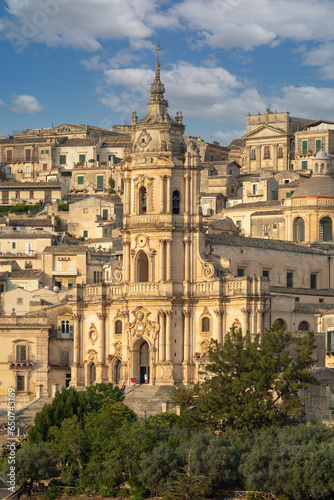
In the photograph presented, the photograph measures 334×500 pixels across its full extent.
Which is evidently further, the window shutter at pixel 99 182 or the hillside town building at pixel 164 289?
the window shutter at pixel 99 182

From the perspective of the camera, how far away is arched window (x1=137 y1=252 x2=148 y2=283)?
297 ft

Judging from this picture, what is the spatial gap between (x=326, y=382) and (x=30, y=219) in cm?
5322

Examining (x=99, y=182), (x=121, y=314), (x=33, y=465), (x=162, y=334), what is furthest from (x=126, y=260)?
(x=99, y=182)

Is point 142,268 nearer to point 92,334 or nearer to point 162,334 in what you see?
point 162,334

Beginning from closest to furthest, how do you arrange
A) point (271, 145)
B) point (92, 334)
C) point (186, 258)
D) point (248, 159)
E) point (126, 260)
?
point (186, 258), point (126, 260), point (92, 334), point (271, 145), point (248, 159)

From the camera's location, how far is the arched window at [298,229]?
105m

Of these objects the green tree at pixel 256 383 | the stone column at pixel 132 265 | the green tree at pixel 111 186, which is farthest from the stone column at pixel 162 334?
the green tree at pixel 111 186

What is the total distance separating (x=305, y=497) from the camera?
67.4 metres

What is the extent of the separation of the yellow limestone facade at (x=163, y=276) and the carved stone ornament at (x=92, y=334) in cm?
141

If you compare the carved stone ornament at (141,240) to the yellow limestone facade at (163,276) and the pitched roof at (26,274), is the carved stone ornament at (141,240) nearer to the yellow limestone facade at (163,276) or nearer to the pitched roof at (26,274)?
the yellow limestone facade at (163,276)

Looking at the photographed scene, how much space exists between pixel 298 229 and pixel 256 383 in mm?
32185

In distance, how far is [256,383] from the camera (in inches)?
2933

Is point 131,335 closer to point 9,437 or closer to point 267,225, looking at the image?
point 9,437

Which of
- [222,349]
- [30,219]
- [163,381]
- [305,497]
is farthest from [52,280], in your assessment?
[305,497]
